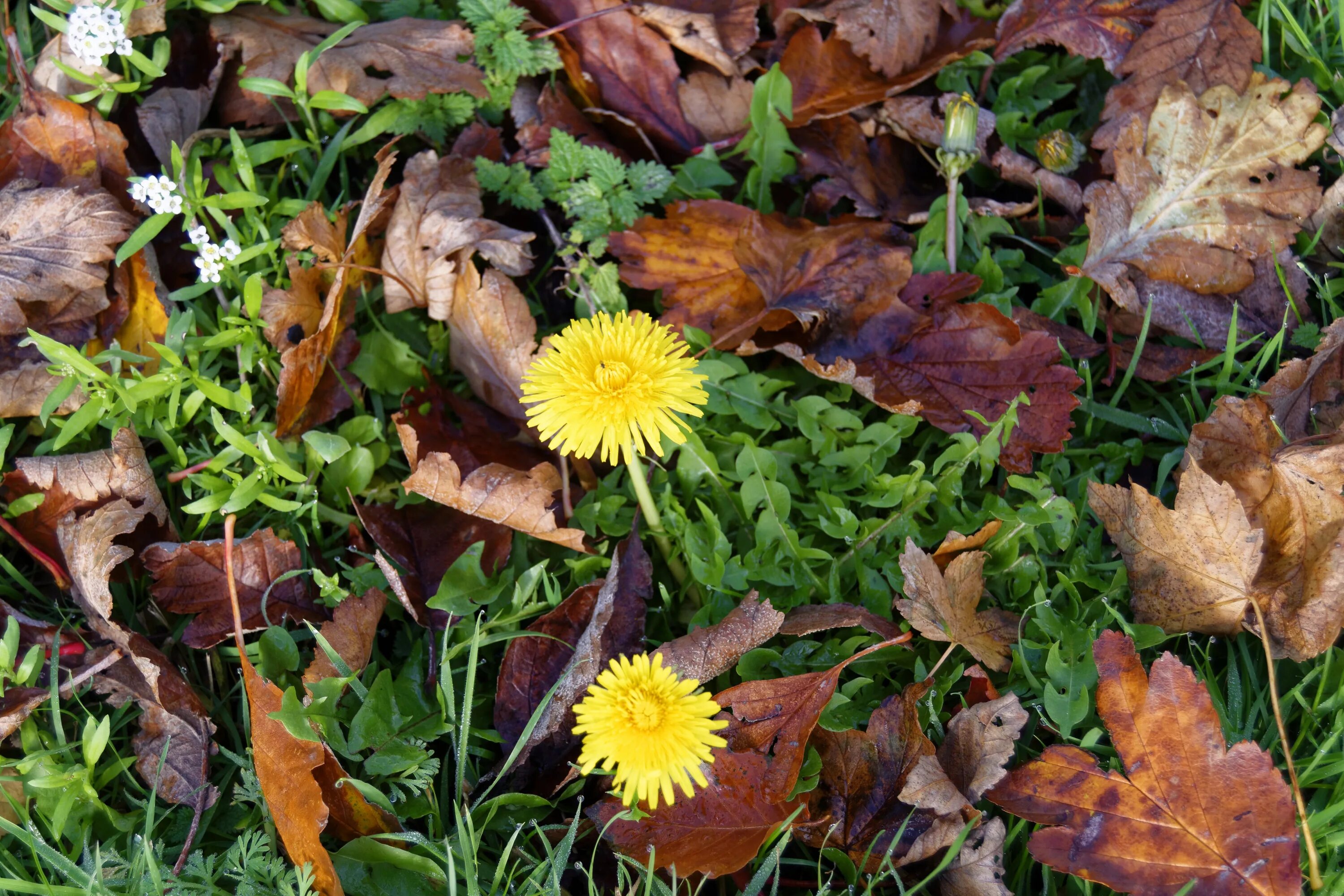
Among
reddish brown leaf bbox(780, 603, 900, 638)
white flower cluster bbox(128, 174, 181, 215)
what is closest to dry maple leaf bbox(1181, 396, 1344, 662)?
reddish brown leaf bbox(780, 603, 900, 638)

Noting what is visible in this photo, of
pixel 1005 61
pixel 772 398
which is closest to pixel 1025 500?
pixel 772 398

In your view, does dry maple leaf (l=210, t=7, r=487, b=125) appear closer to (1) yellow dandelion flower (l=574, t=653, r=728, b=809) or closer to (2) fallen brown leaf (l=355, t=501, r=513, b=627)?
(2) fallen brown leaf (l=355, t=501, r=513, b=627)

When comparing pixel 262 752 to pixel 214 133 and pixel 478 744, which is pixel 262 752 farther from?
pixel 214 133

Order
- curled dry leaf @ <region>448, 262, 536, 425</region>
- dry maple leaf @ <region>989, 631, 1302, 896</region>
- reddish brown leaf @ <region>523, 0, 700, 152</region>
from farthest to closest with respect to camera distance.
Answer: reddish brown leaf @ <region>523, 0, 700, 152</region> < curled dry leaf @ <region>448, 262, 536, 425</region> < dry maple leaf @ <region>989, 631, 1302, 896</region>

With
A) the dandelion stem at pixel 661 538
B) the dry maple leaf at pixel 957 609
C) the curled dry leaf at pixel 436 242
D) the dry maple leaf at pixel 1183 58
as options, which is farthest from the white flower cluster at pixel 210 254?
the dry maple leaf at pixel 1183 58

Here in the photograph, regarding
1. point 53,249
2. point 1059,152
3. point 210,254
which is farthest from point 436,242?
point 1059,152
